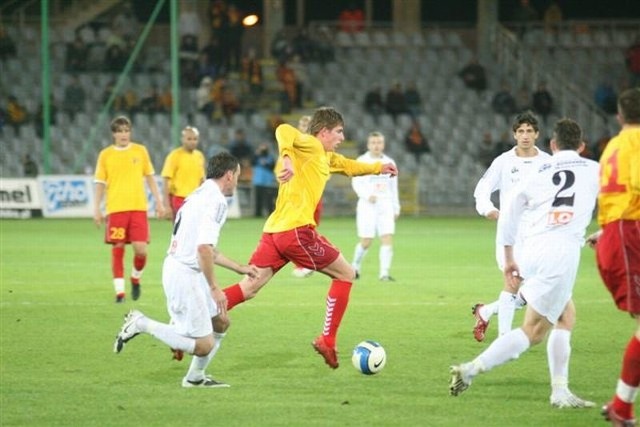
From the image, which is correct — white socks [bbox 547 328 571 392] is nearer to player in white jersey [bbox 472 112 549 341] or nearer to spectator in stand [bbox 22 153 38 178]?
player in white jersey [bbox 472 112 549 341]

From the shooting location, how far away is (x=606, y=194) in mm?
7930

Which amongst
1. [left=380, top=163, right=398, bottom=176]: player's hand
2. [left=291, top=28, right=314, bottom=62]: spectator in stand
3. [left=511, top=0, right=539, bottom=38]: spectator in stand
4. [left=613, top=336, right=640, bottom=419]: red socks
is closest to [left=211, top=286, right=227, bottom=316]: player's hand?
[left=380, top=163, right=398, bottom=176]: player's hand

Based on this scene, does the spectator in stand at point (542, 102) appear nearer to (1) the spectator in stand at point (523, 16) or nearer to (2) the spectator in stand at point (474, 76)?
(2) the spectator in stand at point (474, 76)

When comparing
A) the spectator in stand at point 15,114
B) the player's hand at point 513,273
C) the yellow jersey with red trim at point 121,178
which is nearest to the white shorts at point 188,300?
the player's hand at point 513,273

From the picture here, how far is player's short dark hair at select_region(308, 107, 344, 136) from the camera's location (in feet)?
35.6

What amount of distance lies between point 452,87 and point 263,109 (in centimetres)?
602

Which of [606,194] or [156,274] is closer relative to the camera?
[606,194]

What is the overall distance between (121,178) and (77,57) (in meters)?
21.1

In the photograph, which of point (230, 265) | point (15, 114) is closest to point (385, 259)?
point (230, 265)

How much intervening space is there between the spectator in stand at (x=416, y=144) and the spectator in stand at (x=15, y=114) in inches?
426

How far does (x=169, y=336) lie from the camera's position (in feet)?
30.5

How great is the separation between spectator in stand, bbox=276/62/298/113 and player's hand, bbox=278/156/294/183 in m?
26.5

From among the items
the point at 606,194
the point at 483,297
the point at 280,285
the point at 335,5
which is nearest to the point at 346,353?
the point at 606,194

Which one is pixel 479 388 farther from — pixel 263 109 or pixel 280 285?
pixel 263 109
